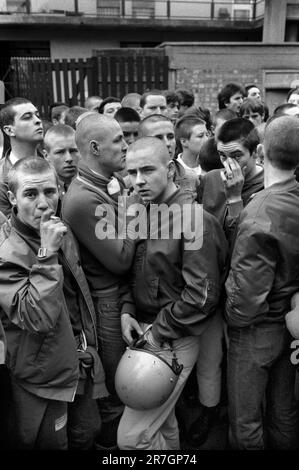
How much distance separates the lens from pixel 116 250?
251cm

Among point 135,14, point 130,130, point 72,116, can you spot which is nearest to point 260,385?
point 130,130

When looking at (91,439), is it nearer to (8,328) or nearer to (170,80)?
(8,328)

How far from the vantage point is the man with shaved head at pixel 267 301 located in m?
2.24

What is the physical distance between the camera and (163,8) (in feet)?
58.7

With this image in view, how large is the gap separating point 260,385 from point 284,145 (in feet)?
4.28

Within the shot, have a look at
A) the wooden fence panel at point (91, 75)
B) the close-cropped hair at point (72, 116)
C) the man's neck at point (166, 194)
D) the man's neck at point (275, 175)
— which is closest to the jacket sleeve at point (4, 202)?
the man's neck at point (166, 194)

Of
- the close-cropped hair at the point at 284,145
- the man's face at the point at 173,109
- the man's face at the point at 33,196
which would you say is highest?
the close-cropped hair at the point at 284,145

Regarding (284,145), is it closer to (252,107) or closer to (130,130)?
(130,130)

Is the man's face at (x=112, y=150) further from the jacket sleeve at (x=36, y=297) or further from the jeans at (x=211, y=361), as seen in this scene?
the jeans at (x=211, y=361)

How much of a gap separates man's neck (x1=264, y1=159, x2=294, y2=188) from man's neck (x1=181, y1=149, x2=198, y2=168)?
2.03 m

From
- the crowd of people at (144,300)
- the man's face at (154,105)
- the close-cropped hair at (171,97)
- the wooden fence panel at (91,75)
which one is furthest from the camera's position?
the wooden fence panel at (91,75)

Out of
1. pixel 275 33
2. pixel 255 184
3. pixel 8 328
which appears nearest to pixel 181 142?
pixel 255 184

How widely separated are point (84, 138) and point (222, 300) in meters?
1.36

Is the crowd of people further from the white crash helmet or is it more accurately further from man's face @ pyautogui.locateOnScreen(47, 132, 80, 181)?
man's face @ pyautogui.locateOnScreen(47, 132, 80, 181)
